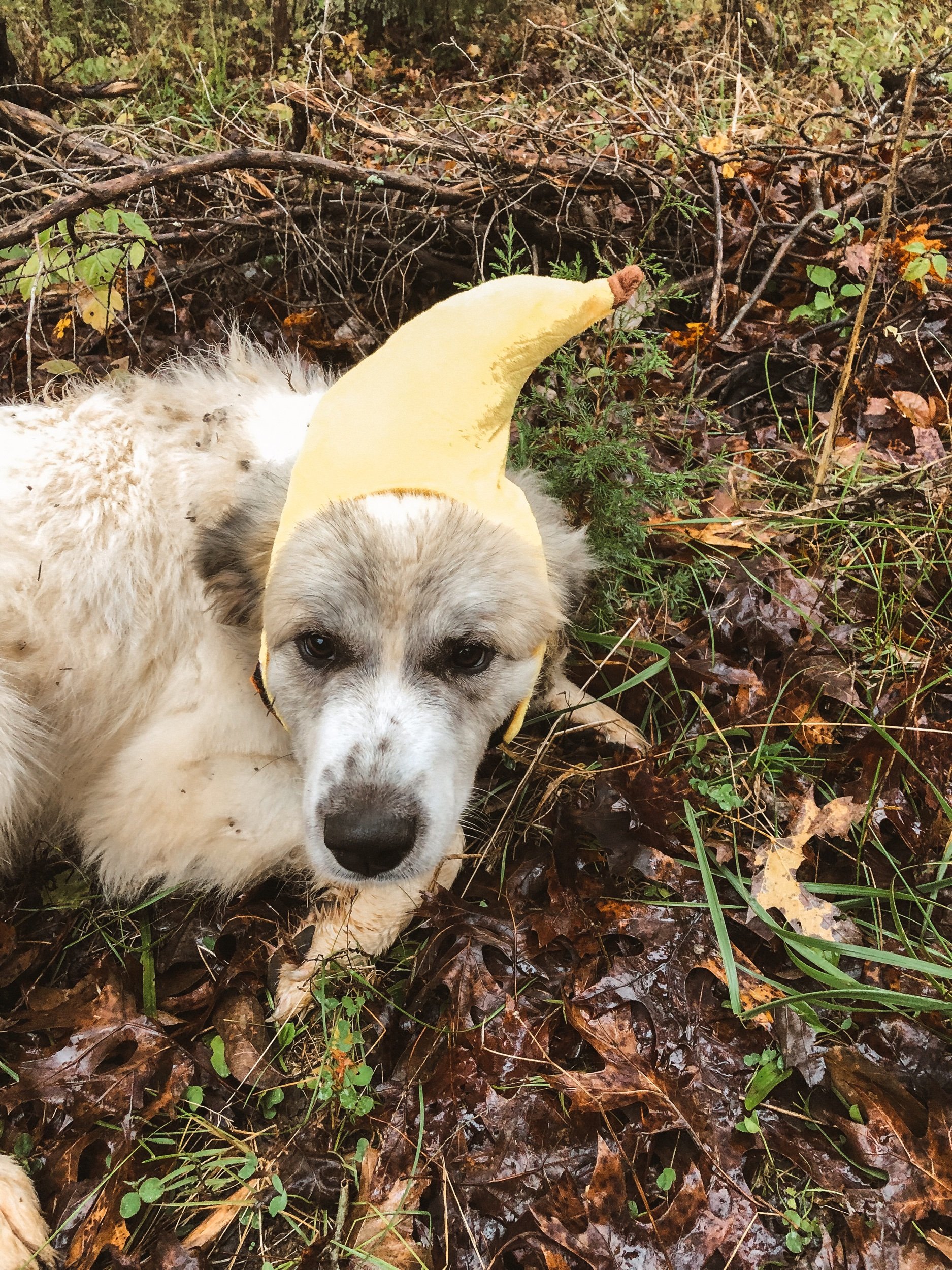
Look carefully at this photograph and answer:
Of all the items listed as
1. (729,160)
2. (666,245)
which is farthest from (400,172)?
(729,160)

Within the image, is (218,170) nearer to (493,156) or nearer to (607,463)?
(493,156)

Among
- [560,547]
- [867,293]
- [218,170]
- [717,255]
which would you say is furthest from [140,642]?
[717,255]

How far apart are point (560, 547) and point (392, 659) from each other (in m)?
0.77

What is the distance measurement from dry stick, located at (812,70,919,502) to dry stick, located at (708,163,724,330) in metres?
0.80

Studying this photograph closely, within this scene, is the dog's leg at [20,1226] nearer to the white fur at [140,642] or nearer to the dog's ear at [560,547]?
the white fur at [140,642]

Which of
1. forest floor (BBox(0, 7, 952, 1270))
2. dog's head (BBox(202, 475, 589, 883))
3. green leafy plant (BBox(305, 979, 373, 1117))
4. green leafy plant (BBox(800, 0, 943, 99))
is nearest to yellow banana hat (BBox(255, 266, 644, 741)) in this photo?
dog's head (BBox(202, 475, 589, 883))

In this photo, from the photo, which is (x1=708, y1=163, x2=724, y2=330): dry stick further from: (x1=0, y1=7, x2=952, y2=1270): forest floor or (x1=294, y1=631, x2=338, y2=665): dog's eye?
(x1=294, y1=631, x2=338, y2=665): dog's eye

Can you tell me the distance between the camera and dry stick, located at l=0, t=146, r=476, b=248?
116 inches

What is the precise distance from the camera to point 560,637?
260 cm

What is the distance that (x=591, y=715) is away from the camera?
2797 millimetres

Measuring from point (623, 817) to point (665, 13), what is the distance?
6.02 meters

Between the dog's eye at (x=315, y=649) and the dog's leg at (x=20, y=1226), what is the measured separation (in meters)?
1.64

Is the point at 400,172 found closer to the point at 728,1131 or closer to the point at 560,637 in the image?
the point at 560,637

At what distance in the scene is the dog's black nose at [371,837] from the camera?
1.87m
